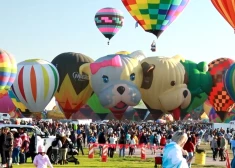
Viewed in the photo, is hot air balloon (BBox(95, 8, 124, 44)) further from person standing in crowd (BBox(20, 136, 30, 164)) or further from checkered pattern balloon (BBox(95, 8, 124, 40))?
person standing in crowd (BBox(20, 136, 30, 164))

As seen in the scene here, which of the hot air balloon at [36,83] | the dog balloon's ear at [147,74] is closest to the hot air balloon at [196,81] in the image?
the dog balloon's ear at [147,74]

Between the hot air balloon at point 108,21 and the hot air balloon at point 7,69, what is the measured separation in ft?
29.4

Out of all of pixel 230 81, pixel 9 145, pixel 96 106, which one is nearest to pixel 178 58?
pixel 230 81

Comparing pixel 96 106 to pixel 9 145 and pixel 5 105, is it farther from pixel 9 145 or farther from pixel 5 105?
pixel 9 145

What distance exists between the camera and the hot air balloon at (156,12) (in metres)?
33.0

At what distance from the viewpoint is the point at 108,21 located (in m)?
48.2

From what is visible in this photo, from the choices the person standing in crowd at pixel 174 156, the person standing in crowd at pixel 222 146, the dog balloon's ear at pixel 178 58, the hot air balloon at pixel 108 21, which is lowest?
the person standing in crowd at pixel 222 146

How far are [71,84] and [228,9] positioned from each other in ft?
62.0

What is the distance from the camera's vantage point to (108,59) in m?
41.8

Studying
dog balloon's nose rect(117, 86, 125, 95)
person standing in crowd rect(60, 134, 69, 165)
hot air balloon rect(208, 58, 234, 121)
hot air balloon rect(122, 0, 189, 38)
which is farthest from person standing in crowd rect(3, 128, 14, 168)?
hot air balloon rect(208, 58, 234, 121)

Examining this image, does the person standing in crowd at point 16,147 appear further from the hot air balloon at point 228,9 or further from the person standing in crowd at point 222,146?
the hot air balloon at point 228,9

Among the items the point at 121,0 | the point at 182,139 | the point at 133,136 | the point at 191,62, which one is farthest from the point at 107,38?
the point at 182,139

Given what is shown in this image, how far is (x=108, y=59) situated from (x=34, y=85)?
5.78 metres

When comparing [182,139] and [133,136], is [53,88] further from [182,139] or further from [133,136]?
[182,139]
